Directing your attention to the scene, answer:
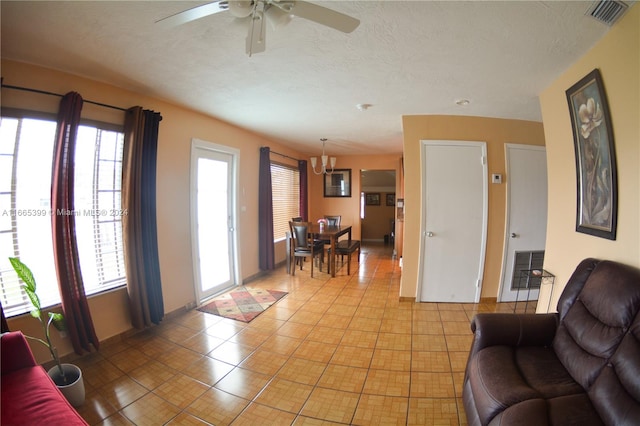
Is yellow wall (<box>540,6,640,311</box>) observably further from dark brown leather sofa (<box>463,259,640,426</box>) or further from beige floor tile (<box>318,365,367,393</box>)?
beige floor tile (<box>318,365,367,393</box>)

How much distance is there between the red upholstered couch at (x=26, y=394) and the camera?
3.59 feet

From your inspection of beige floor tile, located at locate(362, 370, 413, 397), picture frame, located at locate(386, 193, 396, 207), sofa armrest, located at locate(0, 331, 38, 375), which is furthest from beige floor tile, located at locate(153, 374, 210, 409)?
picture frame, located at locate(386, 193, 396, 207)

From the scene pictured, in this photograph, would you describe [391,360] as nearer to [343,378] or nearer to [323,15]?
[343,378]

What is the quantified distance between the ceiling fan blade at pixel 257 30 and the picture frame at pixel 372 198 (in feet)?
22.2

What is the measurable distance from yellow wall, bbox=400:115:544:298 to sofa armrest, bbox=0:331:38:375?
3.33 meters

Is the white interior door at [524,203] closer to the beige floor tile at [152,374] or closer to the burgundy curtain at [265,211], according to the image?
the burgundy curtain at [265,211]

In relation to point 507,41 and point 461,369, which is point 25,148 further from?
point 461,369

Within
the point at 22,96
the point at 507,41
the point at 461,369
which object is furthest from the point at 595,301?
the point at 22,96

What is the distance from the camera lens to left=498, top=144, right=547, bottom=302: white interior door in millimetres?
3008

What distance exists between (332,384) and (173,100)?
3008 millimetres

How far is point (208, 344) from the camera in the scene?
233 centimetres

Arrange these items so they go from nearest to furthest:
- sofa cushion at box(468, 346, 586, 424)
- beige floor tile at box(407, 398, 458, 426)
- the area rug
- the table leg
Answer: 1. sofa cushion at box(468, 346, 586, 424)
2. beige floor tile at box(407, 398, 458, 426)
3. the area rug
4. the table leg

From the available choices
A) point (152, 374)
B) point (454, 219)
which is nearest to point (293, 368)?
point (152, 374)

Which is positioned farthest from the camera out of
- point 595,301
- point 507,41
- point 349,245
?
point 349,245
